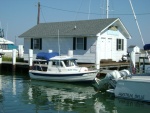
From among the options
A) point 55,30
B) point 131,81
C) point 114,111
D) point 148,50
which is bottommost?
point 114,111

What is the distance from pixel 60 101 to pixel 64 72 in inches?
260

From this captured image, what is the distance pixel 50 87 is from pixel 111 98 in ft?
19.8

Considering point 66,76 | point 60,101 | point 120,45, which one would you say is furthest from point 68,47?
point 60,101

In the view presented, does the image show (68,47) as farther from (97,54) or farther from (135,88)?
(135,88)

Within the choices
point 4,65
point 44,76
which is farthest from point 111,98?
point 4,65

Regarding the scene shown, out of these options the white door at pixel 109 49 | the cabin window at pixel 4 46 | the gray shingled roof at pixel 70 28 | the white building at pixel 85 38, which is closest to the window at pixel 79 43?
the white building at pixel 85 38

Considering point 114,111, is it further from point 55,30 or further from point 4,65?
point 4,65

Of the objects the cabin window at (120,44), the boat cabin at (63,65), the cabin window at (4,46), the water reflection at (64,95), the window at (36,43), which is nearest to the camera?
the water reflection at (64,95)

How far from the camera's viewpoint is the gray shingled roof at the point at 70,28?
96.3 feet

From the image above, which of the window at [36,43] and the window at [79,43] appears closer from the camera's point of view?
the window at [79,43]

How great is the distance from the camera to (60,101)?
1656 centimetres

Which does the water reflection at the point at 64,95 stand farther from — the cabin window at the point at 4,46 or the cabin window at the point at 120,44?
the cabin window at the point at 4,46

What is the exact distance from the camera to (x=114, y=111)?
1442 cm

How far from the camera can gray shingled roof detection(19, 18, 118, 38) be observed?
2935cm
